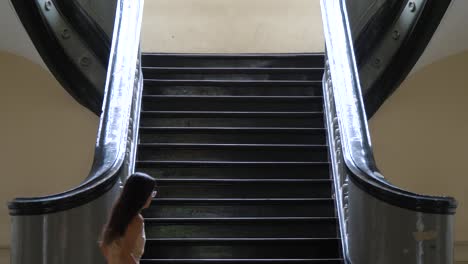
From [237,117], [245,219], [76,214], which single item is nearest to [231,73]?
[237,117]

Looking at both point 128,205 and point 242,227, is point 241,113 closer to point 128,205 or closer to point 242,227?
point 242,227

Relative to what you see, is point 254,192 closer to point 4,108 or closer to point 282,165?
point 282,165

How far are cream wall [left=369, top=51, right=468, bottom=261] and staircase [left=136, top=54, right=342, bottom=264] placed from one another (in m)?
1.02

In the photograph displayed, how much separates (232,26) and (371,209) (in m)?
6.32

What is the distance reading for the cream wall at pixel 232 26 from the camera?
447 inches

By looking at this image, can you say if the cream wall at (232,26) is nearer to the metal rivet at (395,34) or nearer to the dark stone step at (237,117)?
the metal rivet at (395,34)

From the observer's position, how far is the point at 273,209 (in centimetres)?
718

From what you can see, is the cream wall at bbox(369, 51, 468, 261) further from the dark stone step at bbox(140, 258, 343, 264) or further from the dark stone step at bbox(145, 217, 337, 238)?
the dark stone step at bbox(140, 258, 343, 264)

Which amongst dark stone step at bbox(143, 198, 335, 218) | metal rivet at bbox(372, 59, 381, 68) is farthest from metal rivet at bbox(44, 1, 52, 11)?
metal rivet at bbox(372, 59, 381, 68)

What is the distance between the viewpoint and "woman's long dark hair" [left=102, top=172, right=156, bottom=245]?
13.4 ft

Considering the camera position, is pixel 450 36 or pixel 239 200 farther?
pixel 450 36

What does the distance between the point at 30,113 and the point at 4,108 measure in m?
0.30

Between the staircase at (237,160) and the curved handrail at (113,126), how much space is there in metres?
0.65

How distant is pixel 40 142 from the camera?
9289 millimetres
